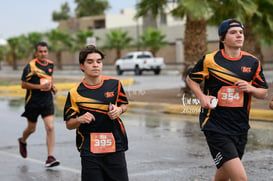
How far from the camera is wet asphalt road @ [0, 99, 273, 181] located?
28.4 feet

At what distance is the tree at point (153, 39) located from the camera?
5428 centimetres

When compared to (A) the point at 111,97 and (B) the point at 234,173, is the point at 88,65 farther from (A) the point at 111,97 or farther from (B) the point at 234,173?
(B) the point at 234,173

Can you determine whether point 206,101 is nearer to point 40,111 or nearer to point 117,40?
point 40,111

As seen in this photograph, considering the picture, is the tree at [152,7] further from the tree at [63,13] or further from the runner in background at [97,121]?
the tree at [63,13]

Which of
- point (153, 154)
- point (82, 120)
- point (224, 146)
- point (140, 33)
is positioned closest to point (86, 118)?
point (82, 120)

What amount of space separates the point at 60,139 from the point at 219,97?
7004mm

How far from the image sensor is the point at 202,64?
6227 millimetres

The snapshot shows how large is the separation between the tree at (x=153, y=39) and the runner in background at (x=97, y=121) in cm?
4860

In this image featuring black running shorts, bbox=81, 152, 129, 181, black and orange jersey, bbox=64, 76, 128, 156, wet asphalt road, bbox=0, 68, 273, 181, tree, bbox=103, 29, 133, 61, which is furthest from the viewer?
tree, bbox=103, 29, 133, 61

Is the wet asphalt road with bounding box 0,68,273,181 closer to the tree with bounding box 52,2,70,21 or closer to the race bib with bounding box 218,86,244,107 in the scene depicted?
the race bib with bounding box 218,86,244,107

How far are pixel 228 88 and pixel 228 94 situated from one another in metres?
0.07

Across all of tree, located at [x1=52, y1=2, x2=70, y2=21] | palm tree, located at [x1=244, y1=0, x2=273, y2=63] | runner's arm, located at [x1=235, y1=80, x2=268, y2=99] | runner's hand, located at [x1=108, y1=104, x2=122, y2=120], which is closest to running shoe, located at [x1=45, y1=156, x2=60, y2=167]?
runner's hand, located at [x1=108, y1=104, x2=122, y2=120]

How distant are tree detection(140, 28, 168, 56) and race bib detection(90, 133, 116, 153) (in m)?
48.7

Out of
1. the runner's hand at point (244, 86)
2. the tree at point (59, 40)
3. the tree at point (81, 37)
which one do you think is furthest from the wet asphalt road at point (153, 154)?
the tree at point (59, 40)
